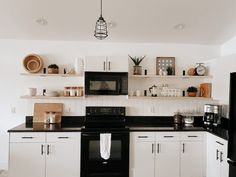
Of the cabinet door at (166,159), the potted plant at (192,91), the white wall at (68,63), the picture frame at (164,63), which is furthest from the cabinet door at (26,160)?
the potted plant at (192,91)

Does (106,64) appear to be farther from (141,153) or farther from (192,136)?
(192,136)

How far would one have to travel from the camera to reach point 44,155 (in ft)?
11.2

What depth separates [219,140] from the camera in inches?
123

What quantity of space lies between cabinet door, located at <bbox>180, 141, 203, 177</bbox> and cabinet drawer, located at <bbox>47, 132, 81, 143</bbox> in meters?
1.70

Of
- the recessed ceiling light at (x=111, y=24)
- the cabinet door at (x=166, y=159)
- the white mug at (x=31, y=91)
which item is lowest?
the cabinet door at (x=166, y=159)

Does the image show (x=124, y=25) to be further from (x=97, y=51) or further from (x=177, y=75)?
(x=177, y=75)

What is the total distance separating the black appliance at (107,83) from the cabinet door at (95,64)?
0.24 feet

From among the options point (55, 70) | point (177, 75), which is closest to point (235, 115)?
point (177, 75)

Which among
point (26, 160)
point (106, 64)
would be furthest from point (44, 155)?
point (106, 64)

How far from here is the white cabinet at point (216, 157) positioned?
117 inches

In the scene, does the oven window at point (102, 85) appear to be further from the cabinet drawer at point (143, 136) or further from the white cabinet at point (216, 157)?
the white cabinet at point (216, 157)

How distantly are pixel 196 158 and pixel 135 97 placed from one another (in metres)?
1.40

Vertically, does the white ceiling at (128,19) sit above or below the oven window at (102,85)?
above

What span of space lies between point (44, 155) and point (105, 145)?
0.94 m
